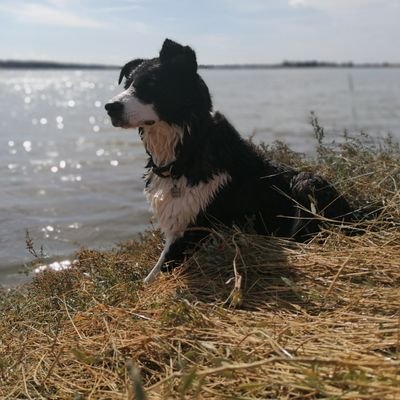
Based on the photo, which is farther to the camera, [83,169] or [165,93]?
[83,169]

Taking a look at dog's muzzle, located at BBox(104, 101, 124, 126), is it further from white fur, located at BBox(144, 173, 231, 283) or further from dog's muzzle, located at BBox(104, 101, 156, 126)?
white fur, located at BBox(144, 173, 231, 283)

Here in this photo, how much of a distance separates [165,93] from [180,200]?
873 millimetres

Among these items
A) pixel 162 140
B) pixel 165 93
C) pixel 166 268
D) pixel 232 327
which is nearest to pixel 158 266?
pixel 166 268

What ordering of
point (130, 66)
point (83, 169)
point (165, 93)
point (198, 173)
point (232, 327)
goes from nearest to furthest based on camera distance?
point (232, 327) → point (165, 93) → point (198, 173) → point (130, 66) → point (83, 169)

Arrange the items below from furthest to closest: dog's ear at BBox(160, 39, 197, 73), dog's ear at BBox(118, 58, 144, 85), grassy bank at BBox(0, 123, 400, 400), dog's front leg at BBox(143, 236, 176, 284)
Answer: dog's ear at BBox(118, 58, 144, 85) → dog's front leg at BBox(143, 236, 176, 284) → dog's ear at BBox(160, 39, 197, 73) → grassy bank at BBox(0, 123, 400, 400)

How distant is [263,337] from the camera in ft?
9.55

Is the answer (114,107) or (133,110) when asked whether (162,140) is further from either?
(114,107)

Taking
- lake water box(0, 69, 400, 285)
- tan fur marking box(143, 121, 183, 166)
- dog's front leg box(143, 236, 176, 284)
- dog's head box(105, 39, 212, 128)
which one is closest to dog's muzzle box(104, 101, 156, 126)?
dog's head box(105, 39, 212, 128)

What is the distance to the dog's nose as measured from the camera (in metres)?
4.45

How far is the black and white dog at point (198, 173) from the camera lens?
4656 mm

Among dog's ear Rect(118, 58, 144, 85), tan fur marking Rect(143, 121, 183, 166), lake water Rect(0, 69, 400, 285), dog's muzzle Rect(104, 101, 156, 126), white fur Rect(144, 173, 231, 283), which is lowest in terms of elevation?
lake water Rect(0, 69, 400, 285)

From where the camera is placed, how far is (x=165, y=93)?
462 cm

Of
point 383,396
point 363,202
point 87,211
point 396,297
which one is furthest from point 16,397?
point 87,211

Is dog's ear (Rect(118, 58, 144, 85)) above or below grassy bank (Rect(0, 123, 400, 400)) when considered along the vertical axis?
above
